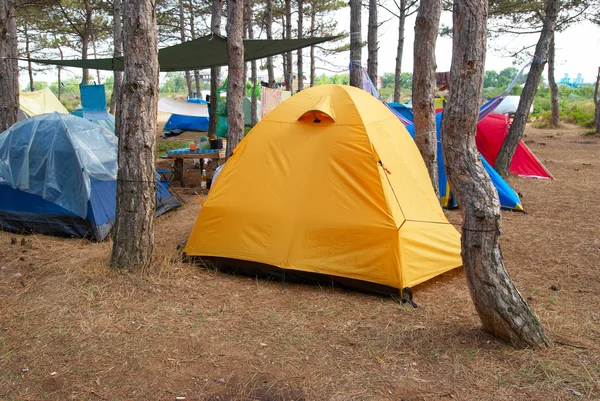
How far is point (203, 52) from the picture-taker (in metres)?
7.39

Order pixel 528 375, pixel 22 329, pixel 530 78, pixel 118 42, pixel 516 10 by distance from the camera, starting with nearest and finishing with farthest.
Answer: pixel 528 375
pixel 22 329
pixel 530 78
pixel 118 42
pixel 516 10

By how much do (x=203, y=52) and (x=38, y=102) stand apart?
Answer: 32.8 ft

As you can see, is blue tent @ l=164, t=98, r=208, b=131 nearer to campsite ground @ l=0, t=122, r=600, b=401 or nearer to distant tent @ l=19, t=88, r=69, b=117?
distant tent @ l=19, t=88, r=69, b=117

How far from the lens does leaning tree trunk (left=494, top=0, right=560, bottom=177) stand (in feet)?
24.0

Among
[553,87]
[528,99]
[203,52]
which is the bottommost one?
[528,99]

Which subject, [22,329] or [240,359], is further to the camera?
[22,329]

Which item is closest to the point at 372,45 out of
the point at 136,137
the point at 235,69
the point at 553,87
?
the point at 235,69

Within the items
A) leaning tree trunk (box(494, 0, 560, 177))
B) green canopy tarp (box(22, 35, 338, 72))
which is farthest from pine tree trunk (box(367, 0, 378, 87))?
leaning tree trunk (box(494, 0, 560, 177))

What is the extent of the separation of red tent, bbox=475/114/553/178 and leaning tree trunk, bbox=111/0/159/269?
6128mm

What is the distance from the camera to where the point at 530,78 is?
24.7 ft

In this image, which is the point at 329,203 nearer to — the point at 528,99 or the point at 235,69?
the point at 235,69

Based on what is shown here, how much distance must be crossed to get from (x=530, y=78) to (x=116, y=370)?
7.33 m

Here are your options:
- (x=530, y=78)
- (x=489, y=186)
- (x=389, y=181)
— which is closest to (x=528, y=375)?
(x=489, y=186)

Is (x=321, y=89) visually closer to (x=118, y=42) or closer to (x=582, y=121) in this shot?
(x=118, y=42)
